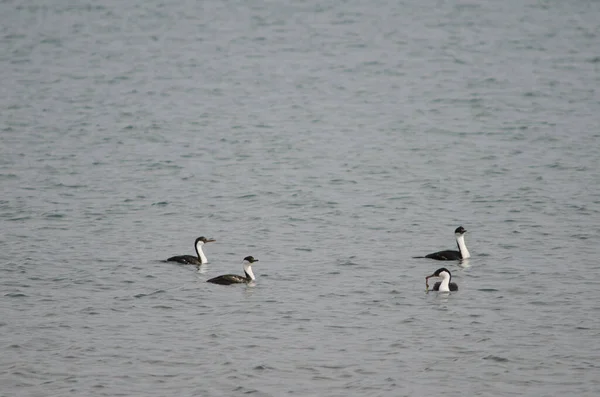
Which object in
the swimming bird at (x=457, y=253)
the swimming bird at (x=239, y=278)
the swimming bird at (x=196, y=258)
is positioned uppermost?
the swimming bird at (x=457, y=253)

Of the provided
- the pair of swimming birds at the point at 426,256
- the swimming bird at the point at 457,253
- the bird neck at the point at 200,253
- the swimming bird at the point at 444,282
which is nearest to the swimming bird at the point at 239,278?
the pair of swimming birds at the point at 426,256

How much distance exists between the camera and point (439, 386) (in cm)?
1672

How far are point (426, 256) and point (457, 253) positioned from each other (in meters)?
0.74

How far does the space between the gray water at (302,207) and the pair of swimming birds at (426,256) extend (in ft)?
0.85

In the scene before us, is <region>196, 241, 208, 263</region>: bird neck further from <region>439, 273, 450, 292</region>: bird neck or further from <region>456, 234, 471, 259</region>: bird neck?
<region>456, 234, 471, 259</region>: bird neck

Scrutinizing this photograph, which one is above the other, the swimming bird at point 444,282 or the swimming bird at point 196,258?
the swimming bird at point 196,258

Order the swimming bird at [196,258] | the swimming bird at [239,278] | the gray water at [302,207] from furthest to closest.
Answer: the swimming bird at [196,258]
the swimming bird at [239,278]
the gray water at [302,207]

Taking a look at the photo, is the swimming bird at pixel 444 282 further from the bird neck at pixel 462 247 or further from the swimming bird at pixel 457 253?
the bird neck at pixel 462 247

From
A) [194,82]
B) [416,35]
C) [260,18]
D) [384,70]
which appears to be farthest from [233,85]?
[260,18]

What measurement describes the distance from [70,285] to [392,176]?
15.3m

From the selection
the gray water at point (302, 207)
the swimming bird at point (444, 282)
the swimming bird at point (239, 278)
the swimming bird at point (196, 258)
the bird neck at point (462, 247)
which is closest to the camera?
the gray water at point (302, 207)

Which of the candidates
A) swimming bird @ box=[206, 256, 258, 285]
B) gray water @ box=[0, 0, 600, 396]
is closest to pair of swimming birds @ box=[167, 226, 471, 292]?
swimming bird @ box=[206, 256, 258, 285]

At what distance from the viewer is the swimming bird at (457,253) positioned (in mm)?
24205

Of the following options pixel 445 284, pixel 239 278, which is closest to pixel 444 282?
pixel 445 284
